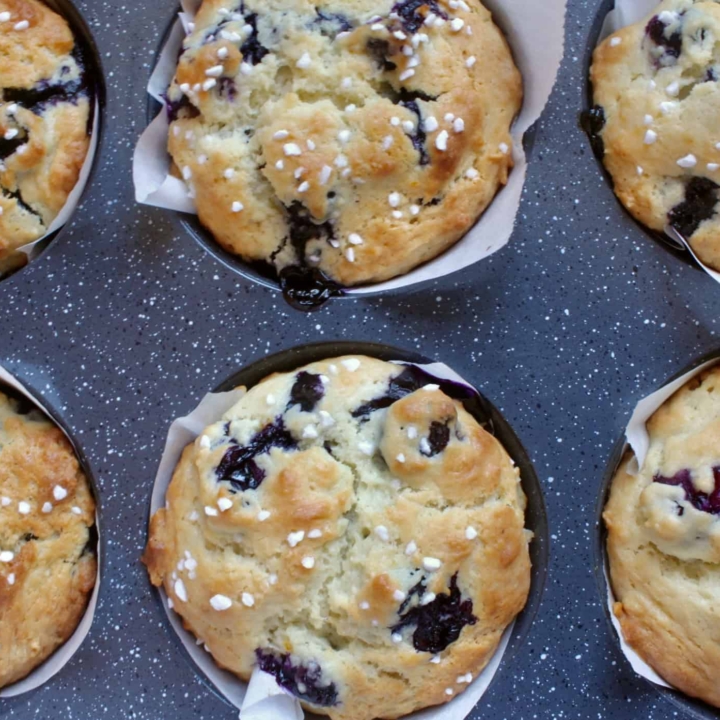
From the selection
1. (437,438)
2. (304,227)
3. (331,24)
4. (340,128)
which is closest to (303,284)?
(304,227)

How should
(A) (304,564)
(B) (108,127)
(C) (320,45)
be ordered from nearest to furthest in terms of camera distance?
1. (A) (304,564)
2. (C) (320,45)
3. (B) (108,127)

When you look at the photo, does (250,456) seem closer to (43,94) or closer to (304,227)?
(304,227)

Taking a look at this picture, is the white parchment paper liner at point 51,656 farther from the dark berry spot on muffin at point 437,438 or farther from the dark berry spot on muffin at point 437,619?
the dark berry spot on muffin at point 437,438

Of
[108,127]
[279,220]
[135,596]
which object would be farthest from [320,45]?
[135,596]

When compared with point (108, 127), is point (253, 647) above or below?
below

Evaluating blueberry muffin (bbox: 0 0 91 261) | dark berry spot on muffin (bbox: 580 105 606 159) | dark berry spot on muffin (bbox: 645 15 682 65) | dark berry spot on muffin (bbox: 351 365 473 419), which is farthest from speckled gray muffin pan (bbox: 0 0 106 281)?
dark berry spot on muffin (bbox: 645 15 682 65)

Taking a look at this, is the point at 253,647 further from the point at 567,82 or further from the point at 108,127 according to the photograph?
the point at 567,82
